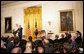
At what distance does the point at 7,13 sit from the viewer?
16984mm

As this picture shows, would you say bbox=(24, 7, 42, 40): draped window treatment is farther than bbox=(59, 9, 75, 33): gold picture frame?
Yes

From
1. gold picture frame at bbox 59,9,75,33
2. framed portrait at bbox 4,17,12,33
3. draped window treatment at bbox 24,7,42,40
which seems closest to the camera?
gold picture frame at bbox 59,9,75,33

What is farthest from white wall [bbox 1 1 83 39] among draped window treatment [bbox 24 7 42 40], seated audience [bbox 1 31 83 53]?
seated audience [bbox 1 31 83 53]

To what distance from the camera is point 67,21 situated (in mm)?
12562

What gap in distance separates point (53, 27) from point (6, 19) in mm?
7972

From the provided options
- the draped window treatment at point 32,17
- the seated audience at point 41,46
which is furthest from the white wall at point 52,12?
the seated audience at point 41,46

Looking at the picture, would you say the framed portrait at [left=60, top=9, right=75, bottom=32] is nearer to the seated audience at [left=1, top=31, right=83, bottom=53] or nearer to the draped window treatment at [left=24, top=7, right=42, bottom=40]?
the draped window treatment at [left=24, top=7, right=42, bottom=40]

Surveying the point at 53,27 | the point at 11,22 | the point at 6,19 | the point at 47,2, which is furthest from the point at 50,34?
the point at 6,19

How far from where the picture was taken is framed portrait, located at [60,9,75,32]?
1223 cm

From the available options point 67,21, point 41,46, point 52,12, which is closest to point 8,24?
point 52,12

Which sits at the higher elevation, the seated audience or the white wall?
the white wall

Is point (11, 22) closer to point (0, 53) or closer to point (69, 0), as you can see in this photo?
point (69, 0)

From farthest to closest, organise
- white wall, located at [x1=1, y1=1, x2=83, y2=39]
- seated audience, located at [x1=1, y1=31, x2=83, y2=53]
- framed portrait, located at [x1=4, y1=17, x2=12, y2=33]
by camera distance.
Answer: framed portrait, located at [x1=4, y1=17, x2=12, y2=33]
white wall, located at [x1=1, y1=1, x2=83, y2=39]
seated audience, located at [x1=1, y1=31, x2=83, y2=53]

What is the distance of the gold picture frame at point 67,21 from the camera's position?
12233mm
